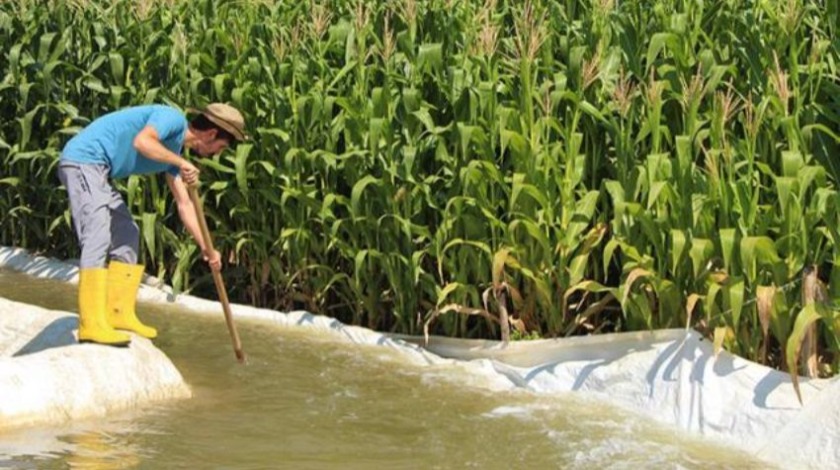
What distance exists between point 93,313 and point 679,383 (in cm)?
284

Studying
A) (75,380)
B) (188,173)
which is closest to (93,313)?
(75,380)

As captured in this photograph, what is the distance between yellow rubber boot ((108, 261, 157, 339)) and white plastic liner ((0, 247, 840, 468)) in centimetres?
156

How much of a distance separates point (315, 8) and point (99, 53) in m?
1.77

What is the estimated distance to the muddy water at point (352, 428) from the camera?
6.32 metres

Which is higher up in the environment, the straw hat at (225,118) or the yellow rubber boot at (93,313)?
the straw hat at (225,118)

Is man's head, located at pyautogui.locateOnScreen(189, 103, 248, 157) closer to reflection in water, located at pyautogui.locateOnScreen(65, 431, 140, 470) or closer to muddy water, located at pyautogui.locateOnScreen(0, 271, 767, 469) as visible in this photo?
muddy water, located at pyautogui.locateOnScreen(0, 271, 767, 469)

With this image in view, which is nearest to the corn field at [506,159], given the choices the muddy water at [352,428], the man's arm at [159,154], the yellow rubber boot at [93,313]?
the muddy water at [352,428]

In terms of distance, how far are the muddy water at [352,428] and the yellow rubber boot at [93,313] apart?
438 mm

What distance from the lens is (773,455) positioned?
6430 mm

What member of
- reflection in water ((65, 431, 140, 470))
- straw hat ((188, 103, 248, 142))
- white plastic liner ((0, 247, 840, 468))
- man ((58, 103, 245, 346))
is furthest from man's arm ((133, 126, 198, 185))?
white plastic liner ((0, 247, 840, 468))

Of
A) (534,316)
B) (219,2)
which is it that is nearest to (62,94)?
(219,2)

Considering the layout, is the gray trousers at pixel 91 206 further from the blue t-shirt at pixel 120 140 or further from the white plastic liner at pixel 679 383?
the white plastic liner at pixel 679 383

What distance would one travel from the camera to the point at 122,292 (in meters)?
7.60

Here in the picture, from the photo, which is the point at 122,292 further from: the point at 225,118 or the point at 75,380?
Answer: the point at 225,118
